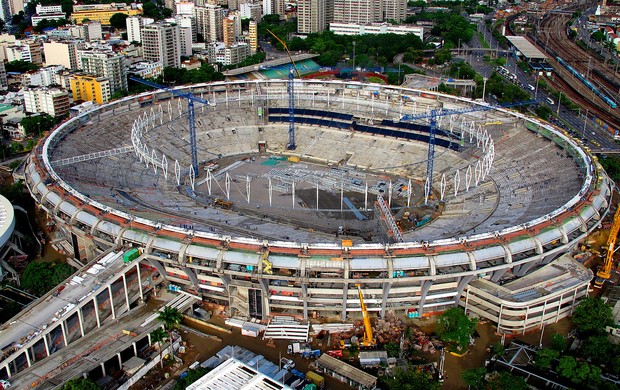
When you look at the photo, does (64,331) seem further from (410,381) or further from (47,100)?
(47,100)

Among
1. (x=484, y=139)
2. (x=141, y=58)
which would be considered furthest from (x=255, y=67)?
(x=484, y=139)

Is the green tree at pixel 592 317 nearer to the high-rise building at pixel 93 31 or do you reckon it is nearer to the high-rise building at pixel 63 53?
the high-rise building at pixel 63 53

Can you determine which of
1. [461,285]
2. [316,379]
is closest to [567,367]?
[461,285]

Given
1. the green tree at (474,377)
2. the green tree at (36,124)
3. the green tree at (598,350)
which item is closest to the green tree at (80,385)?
the green tree at (474,377)

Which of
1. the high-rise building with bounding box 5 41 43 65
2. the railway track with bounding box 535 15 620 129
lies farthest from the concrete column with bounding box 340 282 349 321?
the high-rise building with bounding box 5 41 43 65

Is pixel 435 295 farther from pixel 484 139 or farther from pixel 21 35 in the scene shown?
pixel 21 35
